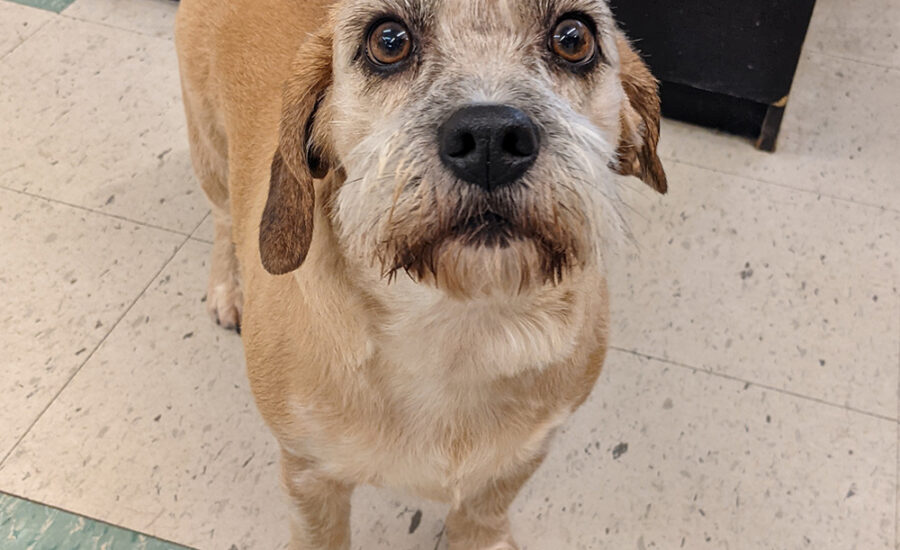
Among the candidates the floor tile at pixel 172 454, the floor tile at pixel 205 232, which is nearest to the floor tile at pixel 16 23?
the floor tile at pixel 205 232

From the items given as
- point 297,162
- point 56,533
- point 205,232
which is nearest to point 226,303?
point 205,232

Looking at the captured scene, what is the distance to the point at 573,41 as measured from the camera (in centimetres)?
122

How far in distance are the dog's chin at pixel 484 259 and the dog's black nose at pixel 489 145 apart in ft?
0.19

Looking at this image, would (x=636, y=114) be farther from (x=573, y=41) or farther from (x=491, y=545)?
(x=491, y=545)

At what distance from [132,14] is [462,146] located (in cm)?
285

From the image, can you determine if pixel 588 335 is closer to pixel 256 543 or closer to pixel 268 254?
pixel 268 254

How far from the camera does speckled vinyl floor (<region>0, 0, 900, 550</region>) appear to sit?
1909 millimetres

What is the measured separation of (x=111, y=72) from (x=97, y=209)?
76cm

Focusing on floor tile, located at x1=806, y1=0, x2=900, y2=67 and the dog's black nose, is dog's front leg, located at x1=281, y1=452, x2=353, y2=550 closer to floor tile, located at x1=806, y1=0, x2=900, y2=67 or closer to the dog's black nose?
the dog's black nose

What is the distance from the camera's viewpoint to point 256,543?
184 centimetres

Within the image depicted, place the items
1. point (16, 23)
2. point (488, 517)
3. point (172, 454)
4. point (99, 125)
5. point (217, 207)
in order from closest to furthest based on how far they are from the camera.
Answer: point (488, 517), point (172, 454), point (217, 207), point (99, 125), point (16, 23)

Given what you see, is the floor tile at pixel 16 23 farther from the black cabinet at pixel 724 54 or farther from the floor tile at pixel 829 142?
the floor tile at pixel 829 142

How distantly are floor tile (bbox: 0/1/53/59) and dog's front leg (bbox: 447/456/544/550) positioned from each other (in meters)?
2.57

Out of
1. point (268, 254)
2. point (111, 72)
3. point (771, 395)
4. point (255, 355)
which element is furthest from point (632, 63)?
point (111, 72)
